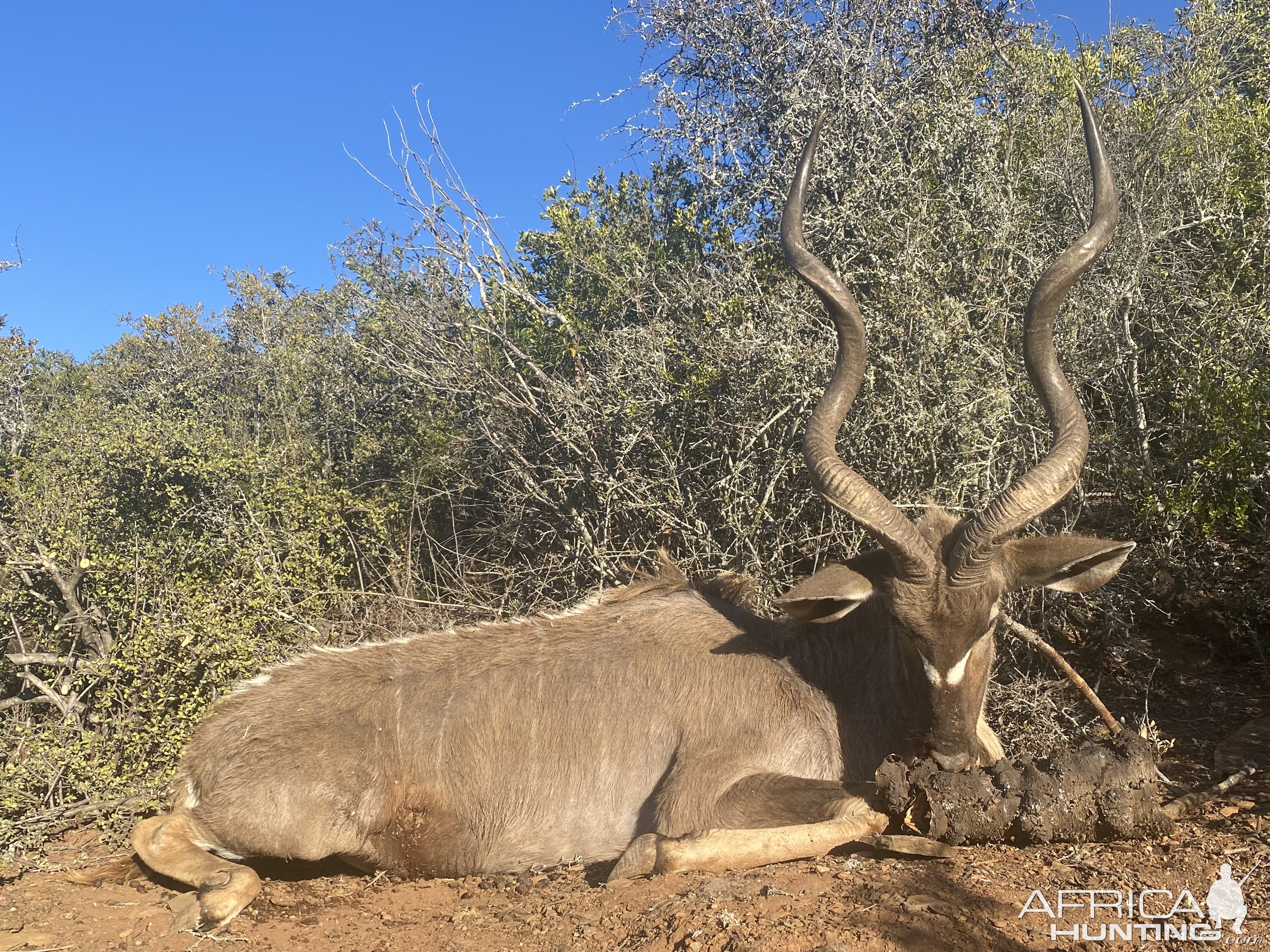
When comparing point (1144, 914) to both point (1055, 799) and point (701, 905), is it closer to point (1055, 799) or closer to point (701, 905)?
point (1055, 799)

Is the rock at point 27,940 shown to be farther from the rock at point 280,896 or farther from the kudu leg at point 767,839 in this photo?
the kudu leg at point 767,839

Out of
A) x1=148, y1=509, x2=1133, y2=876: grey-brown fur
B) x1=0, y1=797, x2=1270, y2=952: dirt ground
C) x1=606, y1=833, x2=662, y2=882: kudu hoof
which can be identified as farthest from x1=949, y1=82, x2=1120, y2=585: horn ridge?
x1=606, y1=833, x2=662, y2=882: kudu hoof

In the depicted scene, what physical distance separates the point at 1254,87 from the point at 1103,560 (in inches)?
366

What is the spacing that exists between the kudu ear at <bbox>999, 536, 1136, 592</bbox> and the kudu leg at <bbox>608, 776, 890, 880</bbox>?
4.24 ft

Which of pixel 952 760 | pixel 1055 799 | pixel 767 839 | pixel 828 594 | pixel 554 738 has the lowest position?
pixel 767 839

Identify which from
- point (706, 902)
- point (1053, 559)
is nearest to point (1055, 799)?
point (1053, 559)

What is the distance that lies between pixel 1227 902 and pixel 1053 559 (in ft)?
5.38

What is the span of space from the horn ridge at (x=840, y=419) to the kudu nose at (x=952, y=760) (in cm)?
85

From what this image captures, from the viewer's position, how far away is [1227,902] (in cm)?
356

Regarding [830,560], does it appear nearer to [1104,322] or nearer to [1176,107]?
[1104,322]

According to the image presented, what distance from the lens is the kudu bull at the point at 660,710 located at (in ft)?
14.9

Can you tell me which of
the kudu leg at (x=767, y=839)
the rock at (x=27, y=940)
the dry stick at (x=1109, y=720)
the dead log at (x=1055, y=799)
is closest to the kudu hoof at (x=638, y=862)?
the kudu leg at (x=767, y=839)

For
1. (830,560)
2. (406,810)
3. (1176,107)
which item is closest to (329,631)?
(406,810)

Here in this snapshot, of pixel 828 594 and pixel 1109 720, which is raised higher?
pixel 828 594
